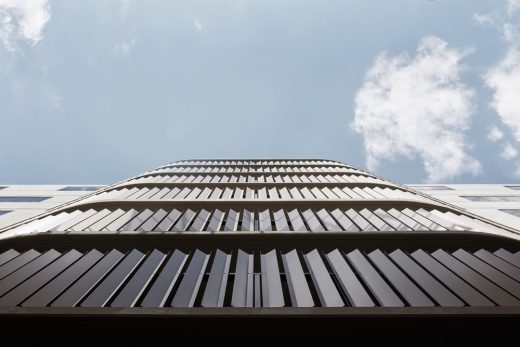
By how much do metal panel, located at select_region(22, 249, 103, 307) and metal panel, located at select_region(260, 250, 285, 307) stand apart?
164 inches

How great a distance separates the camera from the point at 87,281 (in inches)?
265


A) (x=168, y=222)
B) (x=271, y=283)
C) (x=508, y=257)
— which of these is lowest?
(x=271, y=283)

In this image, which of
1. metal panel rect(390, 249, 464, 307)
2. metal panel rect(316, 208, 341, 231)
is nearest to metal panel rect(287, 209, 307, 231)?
metal panel rect(316, 208, 341, 231)

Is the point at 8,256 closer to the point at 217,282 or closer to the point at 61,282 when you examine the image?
the point at 61,282

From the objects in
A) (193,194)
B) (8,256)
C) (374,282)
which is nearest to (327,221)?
(374,282)

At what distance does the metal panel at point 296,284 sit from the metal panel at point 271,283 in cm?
26

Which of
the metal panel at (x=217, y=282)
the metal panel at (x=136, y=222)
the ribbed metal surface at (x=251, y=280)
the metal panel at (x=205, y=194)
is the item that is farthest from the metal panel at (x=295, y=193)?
the metal panel at (x=217, y=282)

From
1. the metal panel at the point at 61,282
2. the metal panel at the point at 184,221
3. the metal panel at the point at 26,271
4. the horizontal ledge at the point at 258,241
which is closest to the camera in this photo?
the metal panel at the point at 61,282

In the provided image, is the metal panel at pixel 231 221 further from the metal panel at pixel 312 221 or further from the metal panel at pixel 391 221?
the metal panel at pixel 391 221

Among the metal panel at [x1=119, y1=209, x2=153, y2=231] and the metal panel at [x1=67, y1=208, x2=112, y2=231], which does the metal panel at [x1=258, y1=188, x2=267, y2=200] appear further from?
the metal panel at [x1=67, y1=208, x2=112, y2=231]

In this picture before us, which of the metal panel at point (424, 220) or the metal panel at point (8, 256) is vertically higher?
the metal panel at point (424, 220)

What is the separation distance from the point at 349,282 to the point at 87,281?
573 centimetres

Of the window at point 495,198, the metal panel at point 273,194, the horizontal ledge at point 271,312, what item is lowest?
the horizontal ledge at point 271,312

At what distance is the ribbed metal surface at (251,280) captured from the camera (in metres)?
5.86
